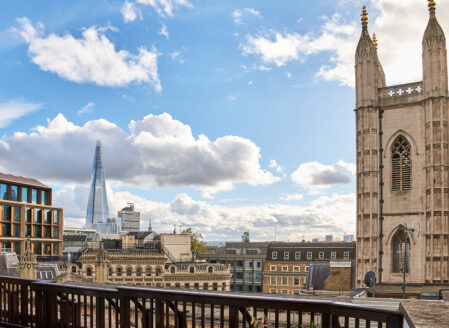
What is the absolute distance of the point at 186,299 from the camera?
16.4 feet

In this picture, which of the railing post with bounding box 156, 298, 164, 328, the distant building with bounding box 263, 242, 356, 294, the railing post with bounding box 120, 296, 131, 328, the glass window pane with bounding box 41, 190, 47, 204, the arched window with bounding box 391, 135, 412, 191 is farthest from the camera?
the glass window pane with bounding box 41, 190, 47, 204

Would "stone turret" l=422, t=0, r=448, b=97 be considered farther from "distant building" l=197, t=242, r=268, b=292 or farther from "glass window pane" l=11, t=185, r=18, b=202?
"glass window pane" l=11, t=185, r=18, b=202

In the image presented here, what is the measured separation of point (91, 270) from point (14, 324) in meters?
52.1

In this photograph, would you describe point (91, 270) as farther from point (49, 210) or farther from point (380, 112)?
point (380, 112)

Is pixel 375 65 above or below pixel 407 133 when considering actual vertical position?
above

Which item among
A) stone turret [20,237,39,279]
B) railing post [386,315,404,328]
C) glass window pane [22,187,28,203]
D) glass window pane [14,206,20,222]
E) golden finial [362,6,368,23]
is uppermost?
golden finial [362,6,368,23]

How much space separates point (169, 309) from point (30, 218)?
64.8 m

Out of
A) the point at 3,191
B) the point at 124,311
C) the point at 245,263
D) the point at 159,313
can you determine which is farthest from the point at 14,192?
the point at 159,313

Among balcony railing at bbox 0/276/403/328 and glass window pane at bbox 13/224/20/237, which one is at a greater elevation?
balcony railing at bbox 0/276/403/328

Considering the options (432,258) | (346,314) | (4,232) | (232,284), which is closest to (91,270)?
(4,232)

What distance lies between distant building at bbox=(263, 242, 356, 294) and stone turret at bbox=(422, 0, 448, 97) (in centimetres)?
3728

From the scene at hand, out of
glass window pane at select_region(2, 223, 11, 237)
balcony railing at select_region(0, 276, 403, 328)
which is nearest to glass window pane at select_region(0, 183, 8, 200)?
glass window pane at select_region(2, 223, 11, 237)

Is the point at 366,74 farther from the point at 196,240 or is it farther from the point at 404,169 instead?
the point at 196,240

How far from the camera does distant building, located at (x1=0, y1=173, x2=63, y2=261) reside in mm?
61125
